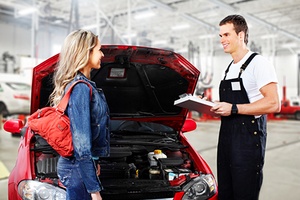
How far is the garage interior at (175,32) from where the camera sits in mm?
6680

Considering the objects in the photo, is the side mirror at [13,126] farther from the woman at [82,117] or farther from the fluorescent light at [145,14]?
the fluorescent light at [145,14]

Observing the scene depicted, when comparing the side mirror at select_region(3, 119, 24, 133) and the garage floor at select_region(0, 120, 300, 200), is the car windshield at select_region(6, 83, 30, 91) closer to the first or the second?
the garage floor at select_region(0, 120, 300, 200)

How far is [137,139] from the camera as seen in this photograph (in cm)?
249

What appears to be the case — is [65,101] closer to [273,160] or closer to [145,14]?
[273,160]

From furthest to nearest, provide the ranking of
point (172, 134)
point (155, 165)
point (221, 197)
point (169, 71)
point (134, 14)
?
point (134, 14) → point (172, 134) → point (169, 71) → point (155, 165) → point (221, 197)

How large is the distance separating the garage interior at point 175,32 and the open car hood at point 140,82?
220 cm

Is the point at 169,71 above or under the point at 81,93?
above

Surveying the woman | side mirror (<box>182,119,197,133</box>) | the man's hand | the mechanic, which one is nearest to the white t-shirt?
the mechanic

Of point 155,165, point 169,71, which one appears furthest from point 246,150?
point 169,71

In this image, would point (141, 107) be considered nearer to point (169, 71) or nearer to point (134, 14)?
point (169, 71)

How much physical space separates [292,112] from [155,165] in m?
13.2

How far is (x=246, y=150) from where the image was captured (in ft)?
5.82

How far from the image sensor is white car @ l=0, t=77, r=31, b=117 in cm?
892

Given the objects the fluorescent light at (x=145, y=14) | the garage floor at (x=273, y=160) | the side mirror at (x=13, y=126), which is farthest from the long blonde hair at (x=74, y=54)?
the fluorescent light at (x=145, y=14)
